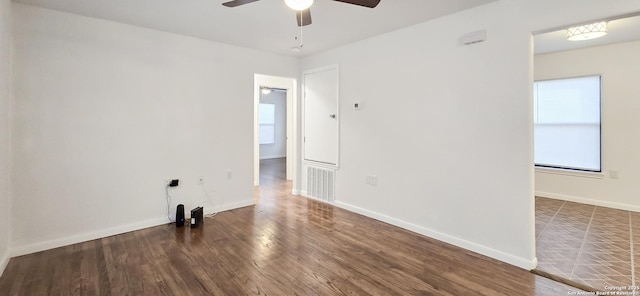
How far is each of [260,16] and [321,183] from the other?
8.80 feet

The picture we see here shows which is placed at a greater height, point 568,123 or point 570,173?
point 568,123

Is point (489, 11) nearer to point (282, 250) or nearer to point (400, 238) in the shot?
point (400, 238)

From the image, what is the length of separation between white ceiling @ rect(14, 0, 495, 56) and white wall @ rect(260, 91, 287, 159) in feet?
22.6

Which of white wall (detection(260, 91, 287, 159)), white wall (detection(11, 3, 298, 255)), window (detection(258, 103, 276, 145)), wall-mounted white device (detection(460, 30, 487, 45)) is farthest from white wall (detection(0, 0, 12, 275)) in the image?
white wall (detection(260, 91, 287, 159))

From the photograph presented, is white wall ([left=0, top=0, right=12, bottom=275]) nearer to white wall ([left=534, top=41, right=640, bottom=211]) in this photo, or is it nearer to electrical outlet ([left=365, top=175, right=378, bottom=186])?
electrical outlet ([left=365, top=175, right=378, bottom=186])

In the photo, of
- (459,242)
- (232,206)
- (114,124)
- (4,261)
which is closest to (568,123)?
(459,242)

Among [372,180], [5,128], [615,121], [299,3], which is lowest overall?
[372,180]

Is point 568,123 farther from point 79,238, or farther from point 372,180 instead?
point 79,238

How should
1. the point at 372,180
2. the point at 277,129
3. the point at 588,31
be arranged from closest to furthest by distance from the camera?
the point at 588,31
the point at 372,180
the point at 277,129

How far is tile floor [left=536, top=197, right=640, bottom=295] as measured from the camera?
2402mm

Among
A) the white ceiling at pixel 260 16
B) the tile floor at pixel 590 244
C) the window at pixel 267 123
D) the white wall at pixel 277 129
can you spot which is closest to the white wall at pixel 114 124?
the white ceiling at pixel 260 16

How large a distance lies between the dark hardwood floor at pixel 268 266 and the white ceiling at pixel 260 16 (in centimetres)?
242

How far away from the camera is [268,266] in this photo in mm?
2568

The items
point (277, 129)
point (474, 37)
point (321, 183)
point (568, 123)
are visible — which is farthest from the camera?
point (277, 129)
